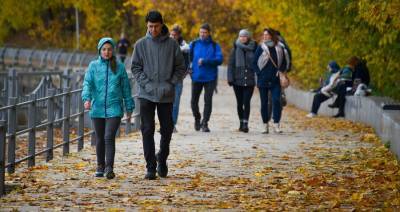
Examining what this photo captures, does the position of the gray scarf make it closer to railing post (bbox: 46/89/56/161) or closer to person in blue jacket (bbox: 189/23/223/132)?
person in blue jacket (bbox: 189/23/223/132)

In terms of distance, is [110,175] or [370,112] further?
[370,112]

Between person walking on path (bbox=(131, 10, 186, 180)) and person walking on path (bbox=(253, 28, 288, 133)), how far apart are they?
277 inches

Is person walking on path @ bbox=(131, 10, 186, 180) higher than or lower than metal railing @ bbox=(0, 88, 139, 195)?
higher

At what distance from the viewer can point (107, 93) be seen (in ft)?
45.6

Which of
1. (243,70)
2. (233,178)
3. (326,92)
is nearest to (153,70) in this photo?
(233,178)

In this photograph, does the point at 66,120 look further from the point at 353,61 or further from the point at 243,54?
the point at 353,61

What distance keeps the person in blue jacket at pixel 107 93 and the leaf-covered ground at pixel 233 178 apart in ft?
1.60

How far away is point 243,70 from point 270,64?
1.76 ft

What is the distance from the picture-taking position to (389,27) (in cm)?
1842

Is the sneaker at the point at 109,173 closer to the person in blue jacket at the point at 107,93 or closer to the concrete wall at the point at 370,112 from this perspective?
the person in blue jacket at the point at 107,93

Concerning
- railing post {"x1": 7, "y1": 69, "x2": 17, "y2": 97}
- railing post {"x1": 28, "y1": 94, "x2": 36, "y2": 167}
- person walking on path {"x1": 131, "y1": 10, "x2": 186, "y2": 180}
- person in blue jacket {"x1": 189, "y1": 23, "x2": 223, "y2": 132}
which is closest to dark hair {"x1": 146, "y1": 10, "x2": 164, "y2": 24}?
person walking on path {"x1": 131, "y1": 10, "x2": 186, "y2": 180}

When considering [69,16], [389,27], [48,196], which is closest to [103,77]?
[48,196]

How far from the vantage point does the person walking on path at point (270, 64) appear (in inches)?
817

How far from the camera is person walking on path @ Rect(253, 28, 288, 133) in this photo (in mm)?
20750
